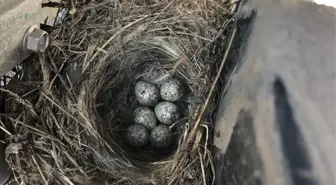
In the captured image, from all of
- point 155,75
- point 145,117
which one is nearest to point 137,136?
point 145,117

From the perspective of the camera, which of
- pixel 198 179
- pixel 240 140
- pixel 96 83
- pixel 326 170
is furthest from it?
pixel 96 83

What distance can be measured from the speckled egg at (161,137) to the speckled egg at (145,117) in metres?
0.03

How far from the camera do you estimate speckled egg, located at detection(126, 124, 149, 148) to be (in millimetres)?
1190

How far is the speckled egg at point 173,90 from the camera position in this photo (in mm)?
1197

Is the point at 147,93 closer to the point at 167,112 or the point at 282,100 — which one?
the point at 167,112

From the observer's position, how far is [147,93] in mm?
1218

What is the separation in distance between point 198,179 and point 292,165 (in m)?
0.26

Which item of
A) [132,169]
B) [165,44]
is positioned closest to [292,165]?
[132,169]

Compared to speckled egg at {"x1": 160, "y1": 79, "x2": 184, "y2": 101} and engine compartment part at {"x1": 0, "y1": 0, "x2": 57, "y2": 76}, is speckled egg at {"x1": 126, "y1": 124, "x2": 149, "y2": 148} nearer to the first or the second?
speckled egg at {"x1": 160, "y1": 79, "x2": 184, "y2": 101}

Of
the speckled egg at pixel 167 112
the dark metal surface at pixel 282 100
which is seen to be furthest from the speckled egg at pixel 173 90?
the dark metal surface at pixel 282 100

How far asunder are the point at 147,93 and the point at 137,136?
10cm

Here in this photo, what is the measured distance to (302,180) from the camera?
2.50 ft

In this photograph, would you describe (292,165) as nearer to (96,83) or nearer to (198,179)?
(198,179)

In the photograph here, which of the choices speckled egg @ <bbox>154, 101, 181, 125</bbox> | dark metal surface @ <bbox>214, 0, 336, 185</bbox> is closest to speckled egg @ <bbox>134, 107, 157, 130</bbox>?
speckled egg @ <bbox>154, 101, 181, 125</bbox>
